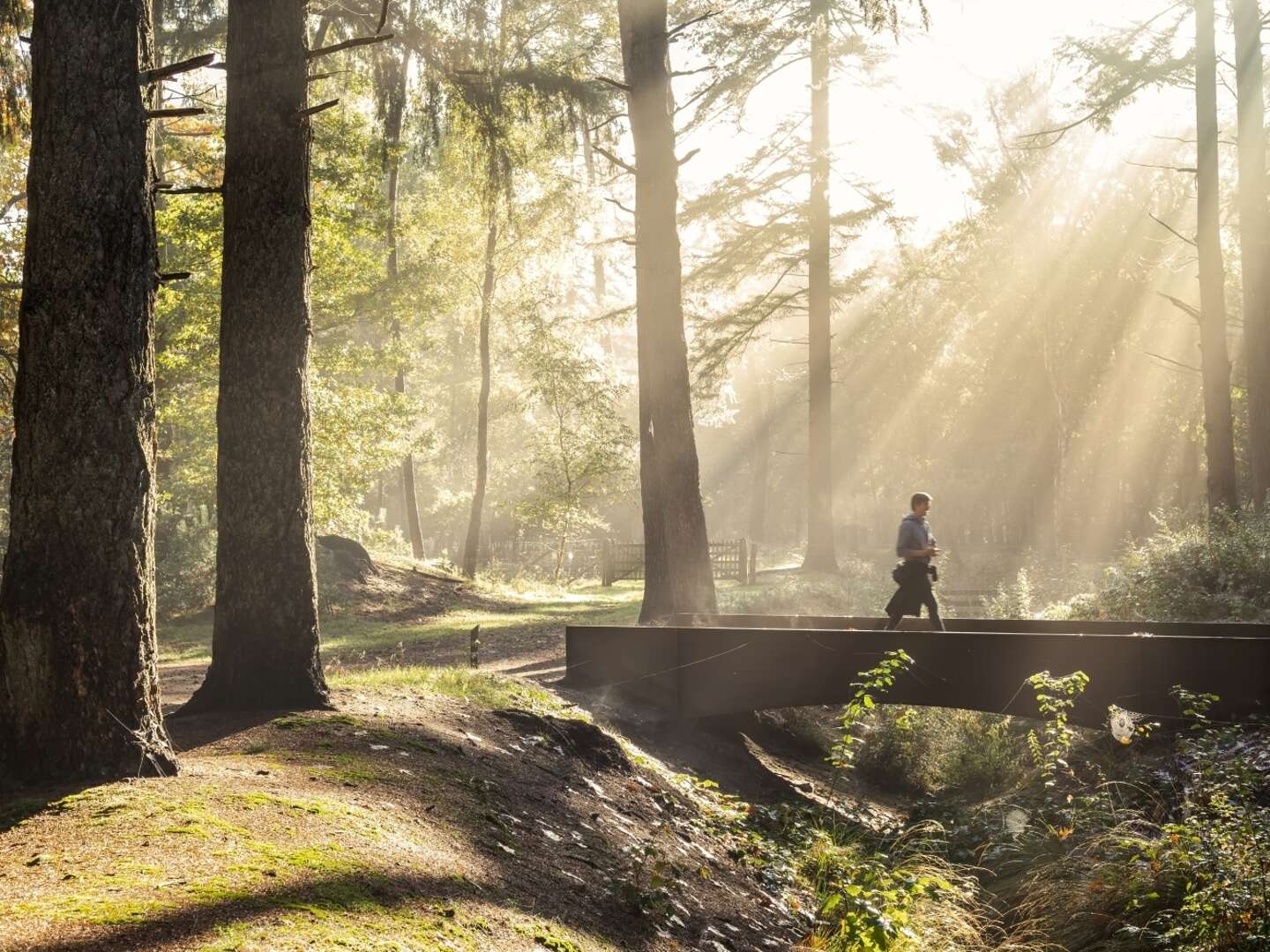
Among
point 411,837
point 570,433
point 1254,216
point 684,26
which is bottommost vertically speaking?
point 411,837

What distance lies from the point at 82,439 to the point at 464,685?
4575mm

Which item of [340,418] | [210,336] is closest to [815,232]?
[340,418]

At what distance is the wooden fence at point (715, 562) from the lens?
105 ft

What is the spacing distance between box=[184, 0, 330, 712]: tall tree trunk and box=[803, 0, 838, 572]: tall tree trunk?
19739 millimetres

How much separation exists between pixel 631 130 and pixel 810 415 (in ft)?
43.1

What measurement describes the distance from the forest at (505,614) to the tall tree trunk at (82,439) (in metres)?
0.02

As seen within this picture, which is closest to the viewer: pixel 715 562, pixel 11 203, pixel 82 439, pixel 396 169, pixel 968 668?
pixel 82 439

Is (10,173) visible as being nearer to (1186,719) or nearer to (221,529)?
(221,529)

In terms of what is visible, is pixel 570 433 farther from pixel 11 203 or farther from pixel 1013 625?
pixel 1013 625

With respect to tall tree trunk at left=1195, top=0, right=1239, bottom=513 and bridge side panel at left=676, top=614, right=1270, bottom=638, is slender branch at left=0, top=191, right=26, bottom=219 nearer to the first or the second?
bridge side panel at left=676, top=614, right=1270, bottom=638

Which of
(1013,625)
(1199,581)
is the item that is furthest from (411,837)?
(1199,581)

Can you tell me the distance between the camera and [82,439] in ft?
15.9

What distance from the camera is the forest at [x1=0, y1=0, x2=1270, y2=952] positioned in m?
4.78

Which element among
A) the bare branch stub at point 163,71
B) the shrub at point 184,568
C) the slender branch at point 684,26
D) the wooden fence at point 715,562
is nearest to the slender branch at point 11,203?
the shrub at point 184,568
